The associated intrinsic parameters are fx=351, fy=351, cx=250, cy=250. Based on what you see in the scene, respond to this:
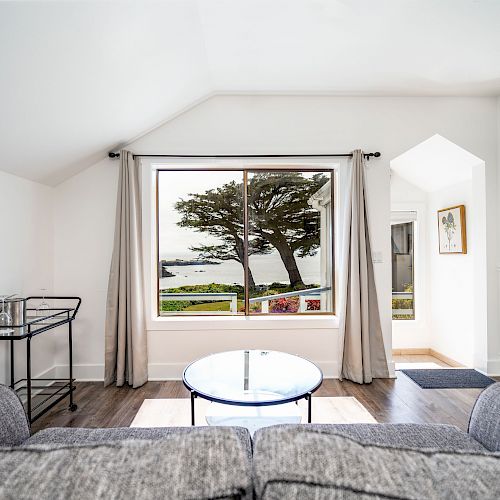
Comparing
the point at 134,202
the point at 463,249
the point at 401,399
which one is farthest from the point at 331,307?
the point at 134,202

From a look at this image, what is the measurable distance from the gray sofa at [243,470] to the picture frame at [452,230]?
3755 mm

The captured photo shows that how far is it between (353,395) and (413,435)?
1821mm

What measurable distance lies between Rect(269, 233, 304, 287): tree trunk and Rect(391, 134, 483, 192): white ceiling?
54.5 inches

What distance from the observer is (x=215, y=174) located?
3.73 m

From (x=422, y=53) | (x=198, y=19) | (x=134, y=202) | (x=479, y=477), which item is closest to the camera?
(x=479, y=477)

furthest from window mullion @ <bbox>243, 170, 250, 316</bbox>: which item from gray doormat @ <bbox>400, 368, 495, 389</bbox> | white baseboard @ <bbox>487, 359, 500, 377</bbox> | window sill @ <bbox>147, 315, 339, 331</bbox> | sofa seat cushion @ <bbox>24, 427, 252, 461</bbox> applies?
white baseboard @ <bbox>487, 359, 500, 377</bbox>

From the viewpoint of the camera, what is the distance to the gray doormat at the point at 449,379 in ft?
10.6

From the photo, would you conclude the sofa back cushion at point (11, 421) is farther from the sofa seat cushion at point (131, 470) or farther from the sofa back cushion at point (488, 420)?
the sofa back cushion at point (488, 420)

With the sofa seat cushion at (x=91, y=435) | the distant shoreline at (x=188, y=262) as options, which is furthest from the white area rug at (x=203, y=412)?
the distant shoreline at (x=188, y=262)

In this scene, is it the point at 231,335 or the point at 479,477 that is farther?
the point at 231,335

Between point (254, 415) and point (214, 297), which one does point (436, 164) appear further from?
point (254, 415)

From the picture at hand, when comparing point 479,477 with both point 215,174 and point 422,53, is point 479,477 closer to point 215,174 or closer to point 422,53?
point 422,53

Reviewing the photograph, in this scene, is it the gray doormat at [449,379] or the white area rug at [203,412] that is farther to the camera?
the gray doormat at [449,379]

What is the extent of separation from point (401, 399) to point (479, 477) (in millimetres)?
2677
